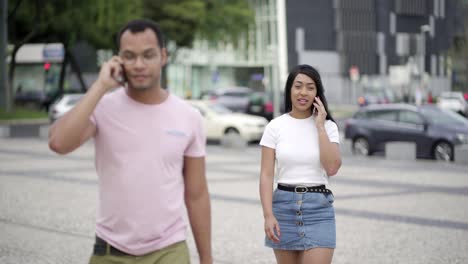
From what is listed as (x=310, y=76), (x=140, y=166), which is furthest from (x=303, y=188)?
(x=140, y=166)

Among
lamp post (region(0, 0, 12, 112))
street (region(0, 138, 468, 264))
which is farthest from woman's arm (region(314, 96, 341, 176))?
lamp post (region(0, 0, 12, 112))

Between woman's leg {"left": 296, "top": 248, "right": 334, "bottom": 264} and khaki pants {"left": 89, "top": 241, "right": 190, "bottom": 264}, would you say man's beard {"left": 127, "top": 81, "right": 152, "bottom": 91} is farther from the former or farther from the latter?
woman's leg {"left": 296, "top": 248, "right": 334, "bottom": 264}

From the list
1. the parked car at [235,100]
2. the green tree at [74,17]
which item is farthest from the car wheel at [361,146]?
the green tree at [74,17]

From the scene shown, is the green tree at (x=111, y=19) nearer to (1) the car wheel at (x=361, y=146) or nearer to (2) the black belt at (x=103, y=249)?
(1) the car wheel at (x=361, y=146)

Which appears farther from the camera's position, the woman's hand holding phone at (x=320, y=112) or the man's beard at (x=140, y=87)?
the woman's hand holding phone at (x=320, y=112)

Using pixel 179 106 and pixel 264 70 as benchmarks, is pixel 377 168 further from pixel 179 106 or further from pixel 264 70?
pixel 264 70

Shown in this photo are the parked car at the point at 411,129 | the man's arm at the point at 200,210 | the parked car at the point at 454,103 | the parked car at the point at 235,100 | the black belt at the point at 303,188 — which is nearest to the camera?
the man's arm at the point at 200,210

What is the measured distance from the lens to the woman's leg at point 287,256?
199 inches

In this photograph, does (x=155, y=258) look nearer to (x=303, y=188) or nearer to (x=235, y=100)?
(x=303, y=188)

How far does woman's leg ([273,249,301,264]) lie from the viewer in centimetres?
506

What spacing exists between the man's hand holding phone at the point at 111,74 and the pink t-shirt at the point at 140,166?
140 mm

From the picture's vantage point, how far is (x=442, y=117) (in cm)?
2298

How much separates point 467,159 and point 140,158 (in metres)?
18.4


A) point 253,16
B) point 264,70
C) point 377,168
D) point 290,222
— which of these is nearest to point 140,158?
point 290,222
